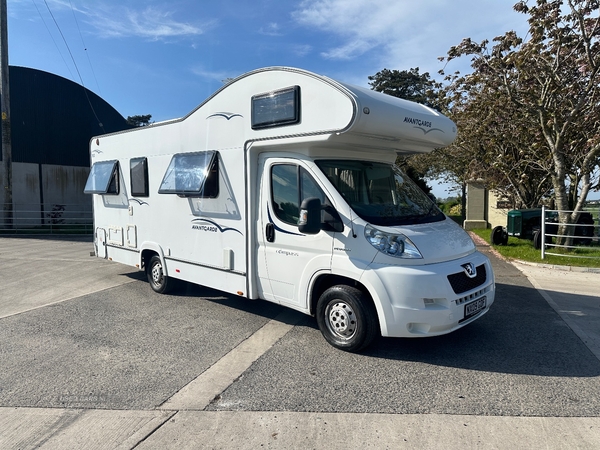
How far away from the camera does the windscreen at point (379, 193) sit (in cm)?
473

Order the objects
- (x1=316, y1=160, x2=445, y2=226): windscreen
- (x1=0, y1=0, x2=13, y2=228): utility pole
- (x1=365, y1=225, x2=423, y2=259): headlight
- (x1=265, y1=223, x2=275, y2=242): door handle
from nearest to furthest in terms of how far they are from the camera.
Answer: (x1=365, y1=225, x2=423, y2=259): headlight, (x1=316, y1=160, x2=445, y2=226): windscreen, (x1=265, y1=223, x2=275, y2=242): door handle, (x1=0, y1=0, x2=13, y2=228): utility pole

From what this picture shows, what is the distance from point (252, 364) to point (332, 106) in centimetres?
281

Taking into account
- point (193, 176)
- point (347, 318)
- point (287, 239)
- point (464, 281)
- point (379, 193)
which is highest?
point (193, 176)

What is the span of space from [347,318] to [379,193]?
5.00 feet

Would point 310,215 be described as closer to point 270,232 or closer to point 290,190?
point 290,190

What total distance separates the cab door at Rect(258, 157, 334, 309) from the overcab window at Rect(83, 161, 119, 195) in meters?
3.85

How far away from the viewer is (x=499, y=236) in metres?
12.7

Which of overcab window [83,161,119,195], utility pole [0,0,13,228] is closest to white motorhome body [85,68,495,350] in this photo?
overcab window [83,161,119,195]

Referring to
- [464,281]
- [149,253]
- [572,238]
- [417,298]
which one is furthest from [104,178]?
[572,238]

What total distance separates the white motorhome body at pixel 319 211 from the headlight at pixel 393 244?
0.01 metres

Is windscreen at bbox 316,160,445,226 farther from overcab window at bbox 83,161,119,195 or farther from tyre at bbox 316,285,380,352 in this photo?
overcab window at bbox 83,161,119,195

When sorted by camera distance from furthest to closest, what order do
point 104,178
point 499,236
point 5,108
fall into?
point 5,108, point 499,236, point 104,178

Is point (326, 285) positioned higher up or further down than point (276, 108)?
further down

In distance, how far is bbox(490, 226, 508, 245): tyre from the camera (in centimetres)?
1268
